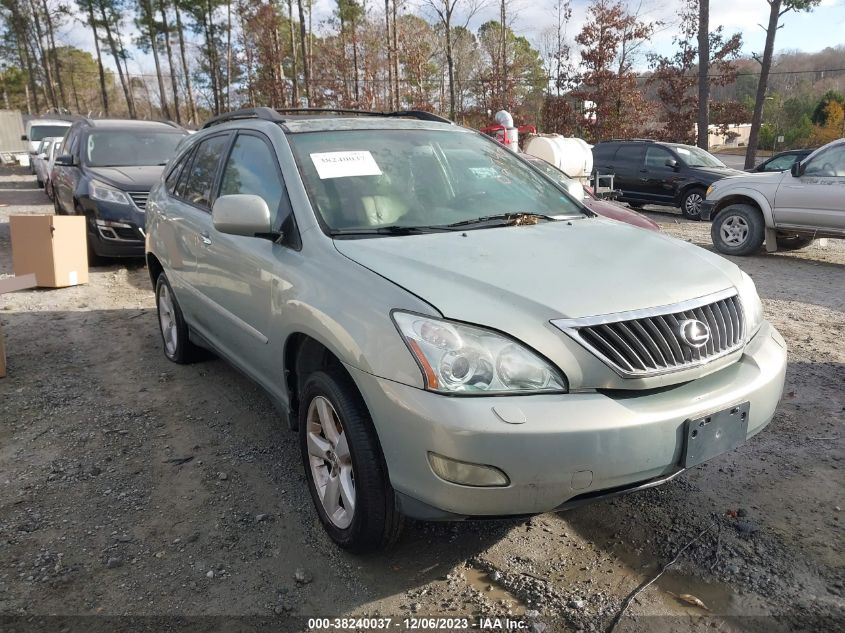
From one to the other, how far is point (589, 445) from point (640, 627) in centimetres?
72

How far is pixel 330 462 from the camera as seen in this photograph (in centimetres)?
266

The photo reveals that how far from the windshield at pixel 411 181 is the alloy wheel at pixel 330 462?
2.66 ft

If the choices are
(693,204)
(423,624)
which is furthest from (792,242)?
(423,624)

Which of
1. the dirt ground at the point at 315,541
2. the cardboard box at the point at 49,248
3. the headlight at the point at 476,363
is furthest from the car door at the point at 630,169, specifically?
the headlight at the point at 476,363

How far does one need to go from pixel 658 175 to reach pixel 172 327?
12.1 meters

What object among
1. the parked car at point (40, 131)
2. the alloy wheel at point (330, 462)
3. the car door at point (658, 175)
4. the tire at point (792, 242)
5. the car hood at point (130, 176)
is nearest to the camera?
the alloy wheel at point (330, 462)

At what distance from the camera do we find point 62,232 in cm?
705

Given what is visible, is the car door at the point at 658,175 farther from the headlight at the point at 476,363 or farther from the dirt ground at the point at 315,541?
the headlight at the point at 476,363

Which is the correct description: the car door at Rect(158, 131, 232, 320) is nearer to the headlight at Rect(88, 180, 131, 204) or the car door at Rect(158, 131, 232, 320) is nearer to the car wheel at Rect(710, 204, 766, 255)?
the headlight at Rect(88, 180, 131, 204)

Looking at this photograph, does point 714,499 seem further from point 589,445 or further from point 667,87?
point 667,87

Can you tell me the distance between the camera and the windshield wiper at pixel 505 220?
3.00 metres

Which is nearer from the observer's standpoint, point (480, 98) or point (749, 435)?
point (749, 435)

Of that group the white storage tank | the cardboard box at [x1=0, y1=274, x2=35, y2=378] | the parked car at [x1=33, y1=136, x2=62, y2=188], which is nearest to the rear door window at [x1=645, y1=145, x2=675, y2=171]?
the white storage tank

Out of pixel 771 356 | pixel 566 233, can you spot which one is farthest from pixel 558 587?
pixel 566 233
